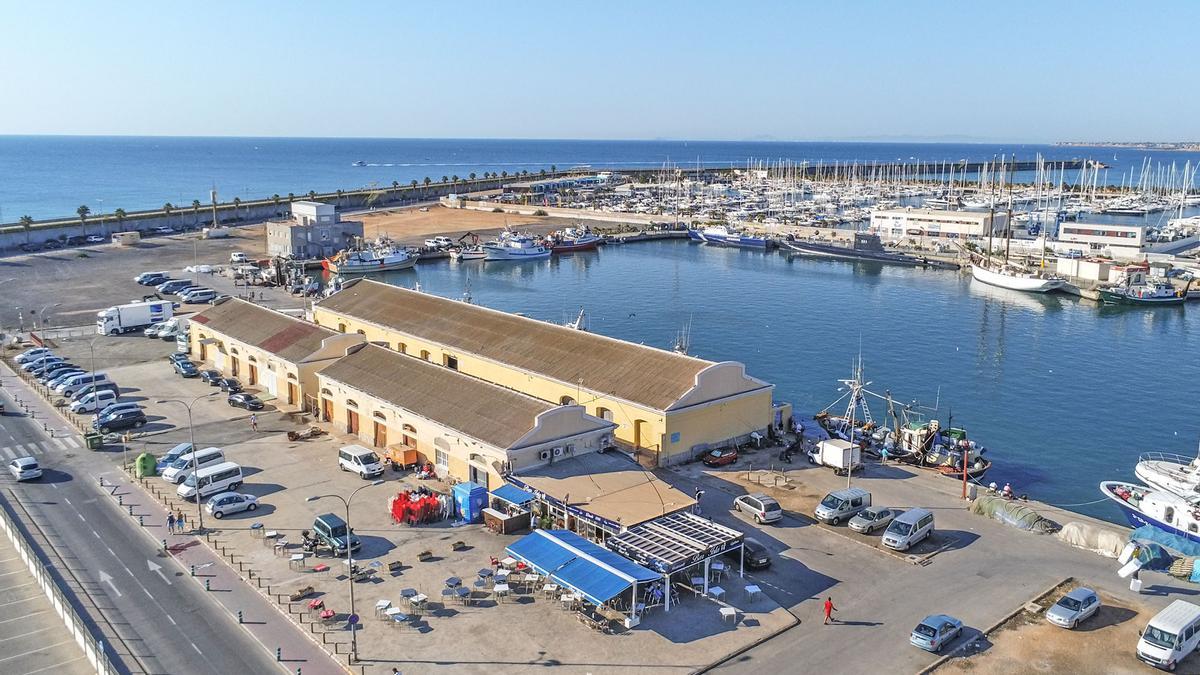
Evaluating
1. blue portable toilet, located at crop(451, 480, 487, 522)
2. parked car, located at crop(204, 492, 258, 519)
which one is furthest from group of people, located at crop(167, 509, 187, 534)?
blue portable toilet, located at crop(451, 480, 487, 522)

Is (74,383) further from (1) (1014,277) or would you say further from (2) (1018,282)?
(1) (1014,277)

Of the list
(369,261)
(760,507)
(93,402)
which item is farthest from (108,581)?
(369,261)

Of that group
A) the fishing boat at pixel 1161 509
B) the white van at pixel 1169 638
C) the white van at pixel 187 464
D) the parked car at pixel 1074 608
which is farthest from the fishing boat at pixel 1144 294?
the white van at pixel 187 464

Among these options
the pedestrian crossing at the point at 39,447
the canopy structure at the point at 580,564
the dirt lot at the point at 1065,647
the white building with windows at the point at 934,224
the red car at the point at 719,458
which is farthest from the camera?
the white building with windows at the point at 934,224

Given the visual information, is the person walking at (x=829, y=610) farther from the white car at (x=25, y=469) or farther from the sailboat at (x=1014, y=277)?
the sailboat at (x=1014, y=277)

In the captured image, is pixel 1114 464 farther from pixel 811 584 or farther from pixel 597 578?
pixel 597 578

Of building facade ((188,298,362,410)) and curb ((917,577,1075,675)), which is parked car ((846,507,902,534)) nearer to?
curb ((917,577,1075,675))
